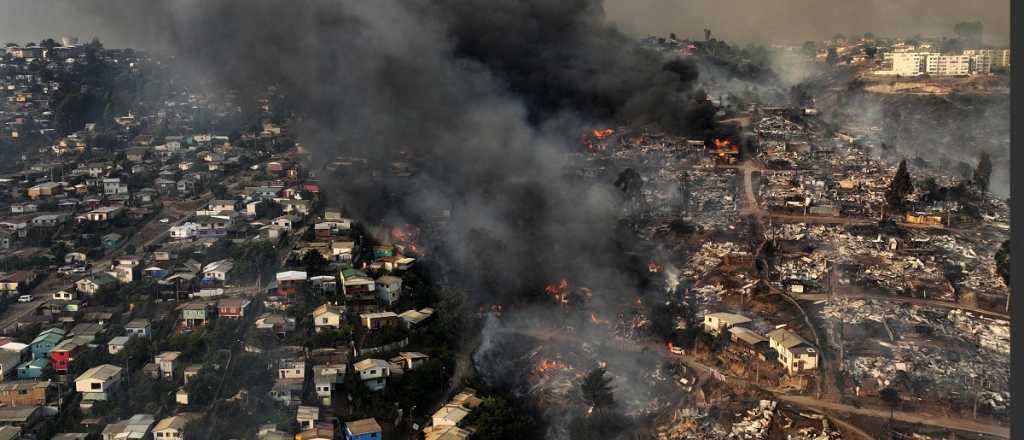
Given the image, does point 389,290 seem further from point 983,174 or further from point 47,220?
point 983,174

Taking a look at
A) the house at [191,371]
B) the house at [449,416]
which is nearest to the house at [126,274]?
the house at [191,371]

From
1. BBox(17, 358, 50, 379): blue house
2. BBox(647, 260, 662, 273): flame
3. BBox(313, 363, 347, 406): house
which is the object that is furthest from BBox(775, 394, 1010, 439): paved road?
BBox(17, 358, 50, 379): blue house

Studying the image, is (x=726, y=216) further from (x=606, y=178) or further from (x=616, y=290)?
(x=616, y=290)

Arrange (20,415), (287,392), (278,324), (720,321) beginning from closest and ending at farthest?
(20,415) → (287,392) → (720,321) → (278,324)

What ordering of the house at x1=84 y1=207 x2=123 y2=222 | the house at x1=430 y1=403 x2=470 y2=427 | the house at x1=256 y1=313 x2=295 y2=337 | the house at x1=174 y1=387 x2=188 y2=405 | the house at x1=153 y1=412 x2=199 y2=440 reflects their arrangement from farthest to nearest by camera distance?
the house at x1=84 y1=207 x2=123 y2=222, the house at x1=256 y1=313 x2=295 y2=337, the house at x1=174 y1=387 x2=188 y2=405, the house at x1=430 y1=403 x2=470 y2=427, the house at x1=153 y1=412 x2=199 y2=440

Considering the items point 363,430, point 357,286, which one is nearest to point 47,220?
point 357,286

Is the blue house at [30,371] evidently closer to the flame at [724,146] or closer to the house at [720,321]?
the house at [720,321]

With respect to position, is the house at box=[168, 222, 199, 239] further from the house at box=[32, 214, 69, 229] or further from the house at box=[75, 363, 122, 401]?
the house at box=[75, 363, 122, 401]
